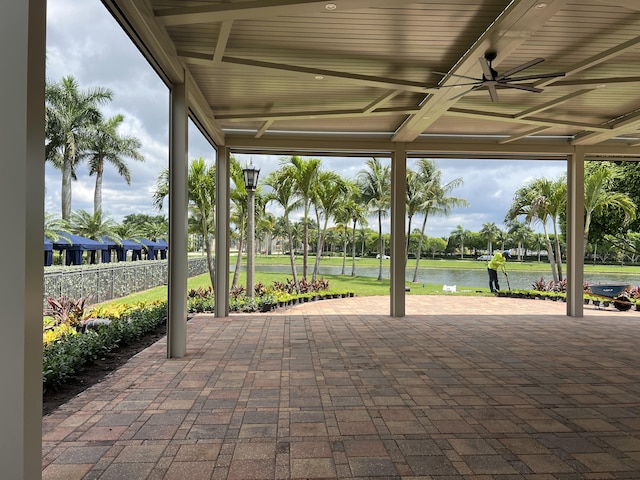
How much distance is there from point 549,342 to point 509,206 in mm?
9919

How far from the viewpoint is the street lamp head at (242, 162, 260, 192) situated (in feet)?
30.7

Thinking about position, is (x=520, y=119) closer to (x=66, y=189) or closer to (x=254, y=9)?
(x=254, y=9)

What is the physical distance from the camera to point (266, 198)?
1228 centimetres

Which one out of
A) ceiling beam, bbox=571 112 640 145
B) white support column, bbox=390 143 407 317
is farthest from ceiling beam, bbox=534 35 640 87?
white support column, bbox=390 143 407 317

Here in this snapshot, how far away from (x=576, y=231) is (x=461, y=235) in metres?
10.8

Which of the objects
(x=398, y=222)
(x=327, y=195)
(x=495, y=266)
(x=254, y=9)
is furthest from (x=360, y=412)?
(x=495, y=266)

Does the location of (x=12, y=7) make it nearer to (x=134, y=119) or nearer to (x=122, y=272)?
(x=134, y=119)

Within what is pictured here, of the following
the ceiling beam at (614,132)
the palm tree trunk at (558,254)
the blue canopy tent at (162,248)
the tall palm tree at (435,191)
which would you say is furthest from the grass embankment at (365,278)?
the ceiling beam at (614,132)

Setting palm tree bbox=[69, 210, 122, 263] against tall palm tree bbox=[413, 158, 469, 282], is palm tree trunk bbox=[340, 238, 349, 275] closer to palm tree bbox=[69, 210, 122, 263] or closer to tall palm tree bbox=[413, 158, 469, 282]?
tall palm tree bbox=[413, 158, 469, 282]

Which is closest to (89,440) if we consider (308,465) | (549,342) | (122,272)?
(308,465)

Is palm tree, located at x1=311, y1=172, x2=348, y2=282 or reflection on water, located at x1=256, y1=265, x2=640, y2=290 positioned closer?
palm tree, located at x1=311, y1=172, x2=348, y2=282

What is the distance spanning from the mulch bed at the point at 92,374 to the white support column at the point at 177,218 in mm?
607

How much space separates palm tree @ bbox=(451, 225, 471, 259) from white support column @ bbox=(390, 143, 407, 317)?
11504 millimetres

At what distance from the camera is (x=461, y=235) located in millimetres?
19625
